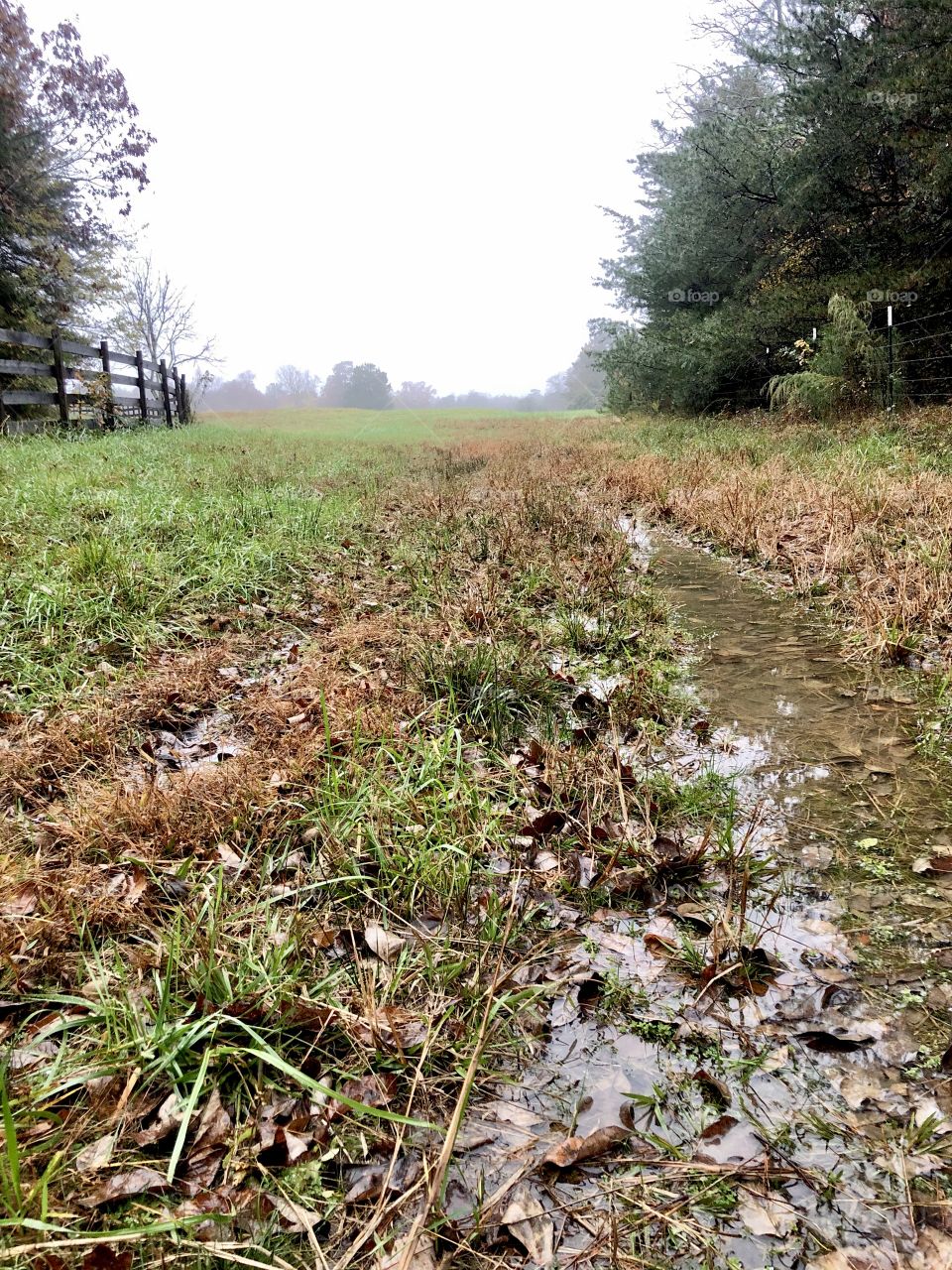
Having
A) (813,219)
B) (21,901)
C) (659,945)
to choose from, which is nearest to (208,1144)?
(21,901)

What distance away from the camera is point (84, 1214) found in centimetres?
122

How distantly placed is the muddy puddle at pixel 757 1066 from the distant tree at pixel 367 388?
8269cm

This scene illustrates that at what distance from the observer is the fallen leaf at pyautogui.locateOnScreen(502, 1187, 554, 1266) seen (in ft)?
3.96

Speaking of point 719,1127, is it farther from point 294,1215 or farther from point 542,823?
point 542,823

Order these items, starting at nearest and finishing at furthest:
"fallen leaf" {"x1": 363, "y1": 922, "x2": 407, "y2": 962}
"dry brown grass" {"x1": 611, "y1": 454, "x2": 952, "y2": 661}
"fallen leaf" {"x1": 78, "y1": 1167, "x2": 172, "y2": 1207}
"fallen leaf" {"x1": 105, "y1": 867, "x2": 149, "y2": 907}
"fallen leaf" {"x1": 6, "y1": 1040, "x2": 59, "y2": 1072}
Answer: "fallen leaf" {"x1": 78, "y1": 1167, "x2": 172, "y2": 1207} → "fallen leaf" {"x1": 6, "y1": 1040, "x2": 59, "y2": 1072} → "fallen leaf" {"x1": 363, "y1": 922, "x2": 407, "y2": 962} → "fallen leaf" {"x1": 105, "y1": 867, "x2": 149, "y2": 907} → "dry brown grass" {"x1": 611, "y1": 454, "x2": 952, "y2": 661}

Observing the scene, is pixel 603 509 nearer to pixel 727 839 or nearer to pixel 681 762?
pixel 681 762

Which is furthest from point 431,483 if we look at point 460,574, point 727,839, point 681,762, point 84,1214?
point 84,1214

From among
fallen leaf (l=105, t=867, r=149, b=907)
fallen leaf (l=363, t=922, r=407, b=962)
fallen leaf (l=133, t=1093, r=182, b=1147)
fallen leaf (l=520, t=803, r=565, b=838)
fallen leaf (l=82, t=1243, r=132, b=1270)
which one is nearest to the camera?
fallen leaf (l=82, t=1243, r=132, b=1270)

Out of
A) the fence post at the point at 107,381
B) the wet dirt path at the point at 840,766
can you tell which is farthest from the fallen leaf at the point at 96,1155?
the fence post at the point at 107,381

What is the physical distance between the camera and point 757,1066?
153 centimetres

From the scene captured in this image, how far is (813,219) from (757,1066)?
1771 cm

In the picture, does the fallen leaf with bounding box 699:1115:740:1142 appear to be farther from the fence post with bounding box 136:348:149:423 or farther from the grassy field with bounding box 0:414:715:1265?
the fence post with bounding box 136:348:149:423

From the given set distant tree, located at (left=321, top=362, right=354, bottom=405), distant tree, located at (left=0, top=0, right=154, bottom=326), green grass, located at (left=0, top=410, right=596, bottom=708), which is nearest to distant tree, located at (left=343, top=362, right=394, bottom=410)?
distant tree, located at (left=321, top=362, right=354, bottom=405)

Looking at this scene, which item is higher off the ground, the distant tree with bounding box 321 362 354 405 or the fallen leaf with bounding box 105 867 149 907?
the distant tree with bounding box 321 362 354 405
